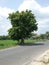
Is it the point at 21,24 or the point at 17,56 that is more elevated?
the point at 21,24

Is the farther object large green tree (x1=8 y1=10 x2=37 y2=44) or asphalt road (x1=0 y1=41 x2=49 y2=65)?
large green tree (x1=8 y1=10 x2=37 y2=44)

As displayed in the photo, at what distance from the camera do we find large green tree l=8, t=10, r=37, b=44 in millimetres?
58500

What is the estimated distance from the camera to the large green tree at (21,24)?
5850 cm

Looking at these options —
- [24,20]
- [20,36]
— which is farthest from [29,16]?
Answer: [20,36]

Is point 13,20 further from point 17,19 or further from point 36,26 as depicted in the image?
point 36,26

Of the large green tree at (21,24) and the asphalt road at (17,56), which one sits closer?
the asphalt road at (17,56)

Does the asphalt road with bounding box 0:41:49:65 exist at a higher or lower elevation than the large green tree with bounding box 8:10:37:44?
lower

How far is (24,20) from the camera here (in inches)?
2363

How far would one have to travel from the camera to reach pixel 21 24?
58.5 metres

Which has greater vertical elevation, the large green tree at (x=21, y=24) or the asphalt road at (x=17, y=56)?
the large green tree at (x=21, y=24)

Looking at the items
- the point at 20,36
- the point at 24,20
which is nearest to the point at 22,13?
the point at 24,20

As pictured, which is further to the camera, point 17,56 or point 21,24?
point 21,24

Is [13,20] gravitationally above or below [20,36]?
above

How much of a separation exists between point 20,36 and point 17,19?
400 cm
